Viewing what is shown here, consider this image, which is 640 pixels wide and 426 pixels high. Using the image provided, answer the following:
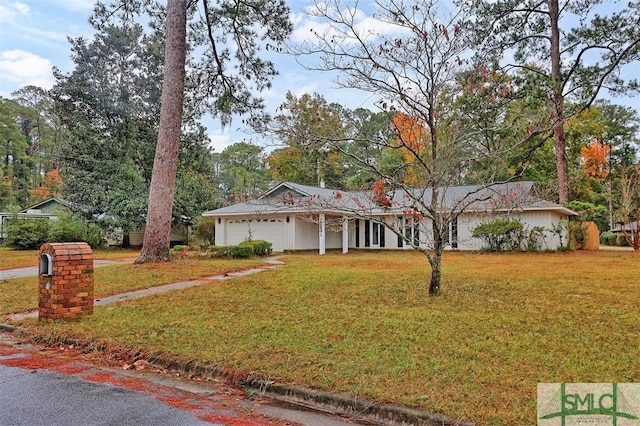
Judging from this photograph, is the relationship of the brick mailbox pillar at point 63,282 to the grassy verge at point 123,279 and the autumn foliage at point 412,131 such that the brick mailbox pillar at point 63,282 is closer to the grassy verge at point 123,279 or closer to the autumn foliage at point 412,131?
the grassy verge at point 123,279

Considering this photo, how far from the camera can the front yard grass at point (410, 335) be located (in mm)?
3650

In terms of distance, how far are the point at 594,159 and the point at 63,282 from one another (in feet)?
122

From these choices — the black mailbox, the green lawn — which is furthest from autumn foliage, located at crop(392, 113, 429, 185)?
the green lawn

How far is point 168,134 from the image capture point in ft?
43.8

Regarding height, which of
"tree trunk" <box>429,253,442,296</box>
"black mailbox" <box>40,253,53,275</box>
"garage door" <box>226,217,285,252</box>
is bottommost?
"tree trunk" <box>429,253,442,296</box>

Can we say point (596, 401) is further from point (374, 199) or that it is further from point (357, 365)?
point (374, 199)

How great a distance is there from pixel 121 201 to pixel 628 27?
2452 cm

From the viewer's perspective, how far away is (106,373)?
438cm

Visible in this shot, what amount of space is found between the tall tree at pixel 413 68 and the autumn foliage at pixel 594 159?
30024 millimetres

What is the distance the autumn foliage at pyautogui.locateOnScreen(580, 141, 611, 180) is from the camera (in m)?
33.0

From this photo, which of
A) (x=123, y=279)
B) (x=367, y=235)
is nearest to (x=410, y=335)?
(x=123, y=279)

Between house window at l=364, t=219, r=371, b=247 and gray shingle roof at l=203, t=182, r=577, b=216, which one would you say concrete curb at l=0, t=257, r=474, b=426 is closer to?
gray shingle roof at l=203, t=182, r=577, b=216

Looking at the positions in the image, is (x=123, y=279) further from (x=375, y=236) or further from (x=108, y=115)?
(x=108, y=115)

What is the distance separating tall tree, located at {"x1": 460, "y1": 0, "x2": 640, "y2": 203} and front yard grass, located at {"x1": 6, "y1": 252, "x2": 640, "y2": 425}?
871 centimetres
